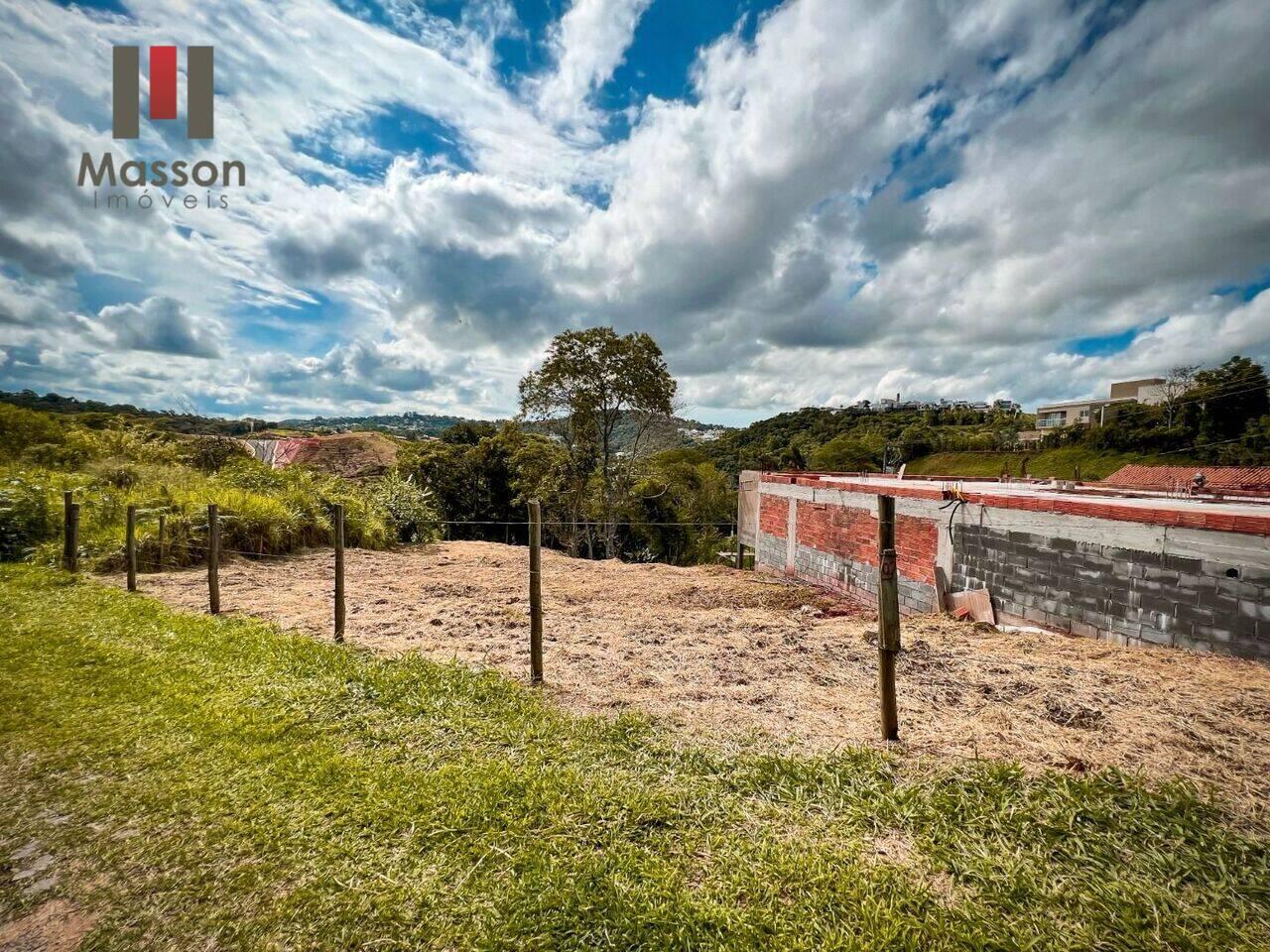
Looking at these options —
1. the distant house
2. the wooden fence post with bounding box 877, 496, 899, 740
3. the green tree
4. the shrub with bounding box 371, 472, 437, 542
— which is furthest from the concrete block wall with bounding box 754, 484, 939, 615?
the distant house

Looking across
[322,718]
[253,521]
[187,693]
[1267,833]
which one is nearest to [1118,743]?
[1267,833]

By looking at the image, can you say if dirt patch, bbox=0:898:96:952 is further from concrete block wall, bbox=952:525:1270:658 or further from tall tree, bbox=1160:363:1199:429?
tall tree, bbox=1160:363:1199:429

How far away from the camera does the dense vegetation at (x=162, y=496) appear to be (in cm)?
888

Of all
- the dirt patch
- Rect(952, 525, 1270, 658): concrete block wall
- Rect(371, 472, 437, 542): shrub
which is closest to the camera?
the dirt patch

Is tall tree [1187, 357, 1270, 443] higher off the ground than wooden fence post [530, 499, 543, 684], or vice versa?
tall tree [1187, 357, 1270, 443]

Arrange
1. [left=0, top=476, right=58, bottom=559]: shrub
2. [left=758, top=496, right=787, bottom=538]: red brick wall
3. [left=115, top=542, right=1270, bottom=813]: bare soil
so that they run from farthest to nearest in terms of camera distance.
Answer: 1. [left=758, top=496, right=787, bottom=538]: red brick wall
2. [left=0, top=476, right=58, bottom=559]: shrub
3. [left=115, top=542, right=1270, bottom=813]: bare soil

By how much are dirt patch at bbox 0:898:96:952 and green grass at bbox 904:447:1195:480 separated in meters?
44.5

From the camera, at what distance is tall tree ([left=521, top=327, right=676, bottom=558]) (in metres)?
17.5

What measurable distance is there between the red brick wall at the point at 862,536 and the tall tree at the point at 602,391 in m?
7.91

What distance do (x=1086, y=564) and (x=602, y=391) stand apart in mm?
14439

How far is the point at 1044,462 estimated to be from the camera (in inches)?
1794

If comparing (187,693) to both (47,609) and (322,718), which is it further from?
(47,609)

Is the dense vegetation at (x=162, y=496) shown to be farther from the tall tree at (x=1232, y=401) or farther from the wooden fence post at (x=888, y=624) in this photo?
the tall tree at (x=1232, y=401)

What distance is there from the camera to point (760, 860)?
2188mm
